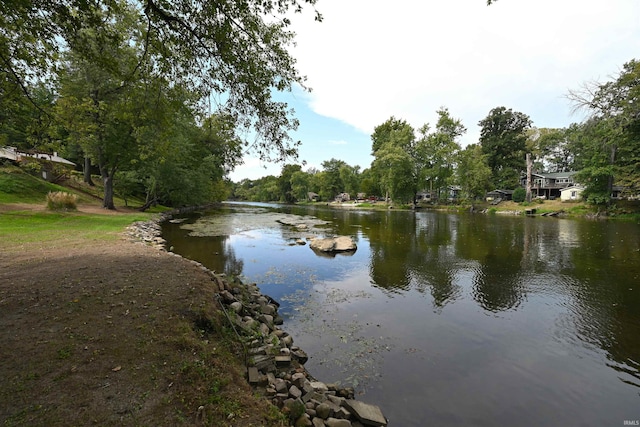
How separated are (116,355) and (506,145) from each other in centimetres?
7582

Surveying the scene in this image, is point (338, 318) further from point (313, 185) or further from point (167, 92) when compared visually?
point (313, 185)

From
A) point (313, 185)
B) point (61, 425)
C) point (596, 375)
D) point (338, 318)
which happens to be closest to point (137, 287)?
point (61, 425)

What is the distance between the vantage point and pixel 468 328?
7602mm

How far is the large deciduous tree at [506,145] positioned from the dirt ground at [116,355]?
233 ft

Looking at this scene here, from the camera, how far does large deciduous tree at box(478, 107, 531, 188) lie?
2498 inches

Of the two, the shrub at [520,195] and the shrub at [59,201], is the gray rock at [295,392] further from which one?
the shrub at [520,195]

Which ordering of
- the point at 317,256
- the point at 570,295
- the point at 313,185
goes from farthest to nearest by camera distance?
the point at 313,185, the point at 317,256, the point at 570,295

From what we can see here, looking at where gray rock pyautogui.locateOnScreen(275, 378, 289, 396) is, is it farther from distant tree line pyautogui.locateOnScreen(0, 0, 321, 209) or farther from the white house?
the white house

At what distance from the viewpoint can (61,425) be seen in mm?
2850

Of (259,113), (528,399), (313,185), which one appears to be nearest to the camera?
(528,399)

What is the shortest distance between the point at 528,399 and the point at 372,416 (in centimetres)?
299

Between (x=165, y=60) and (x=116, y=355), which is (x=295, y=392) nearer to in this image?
(x=116, y=355)

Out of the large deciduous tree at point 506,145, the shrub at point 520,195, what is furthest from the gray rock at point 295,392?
the large deciduous tree at point 506,145

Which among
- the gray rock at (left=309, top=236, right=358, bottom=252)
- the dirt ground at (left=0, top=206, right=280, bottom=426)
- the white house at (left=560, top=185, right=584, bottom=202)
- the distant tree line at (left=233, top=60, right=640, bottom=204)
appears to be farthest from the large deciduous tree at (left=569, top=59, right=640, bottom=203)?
the dirt ground at (left=0, top=206, right=280, bottom=426)
